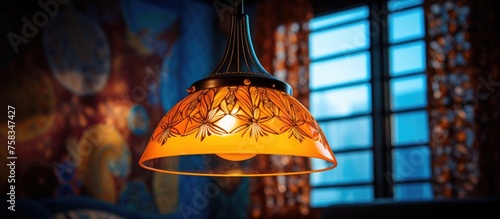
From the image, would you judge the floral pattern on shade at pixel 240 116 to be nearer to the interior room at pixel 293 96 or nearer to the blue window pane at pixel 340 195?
the interior room at pixel 293 96

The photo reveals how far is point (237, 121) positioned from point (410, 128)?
10.6 feet

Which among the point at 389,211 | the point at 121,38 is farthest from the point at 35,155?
the point at 389,211

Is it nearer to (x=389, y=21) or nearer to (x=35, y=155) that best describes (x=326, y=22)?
(x=389, y=21)

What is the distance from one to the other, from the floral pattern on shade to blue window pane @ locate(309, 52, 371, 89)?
324 cm

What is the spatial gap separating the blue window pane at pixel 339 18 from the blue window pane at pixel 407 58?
1.25 ft

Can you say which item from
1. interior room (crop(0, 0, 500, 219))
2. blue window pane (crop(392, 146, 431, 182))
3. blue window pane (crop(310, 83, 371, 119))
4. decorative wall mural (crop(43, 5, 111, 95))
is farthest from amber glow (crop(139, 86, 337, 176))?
blue window pane (crop(310, 83, 371, 119))

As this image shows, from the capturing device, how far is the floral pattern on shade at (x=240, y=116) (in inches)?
61.7

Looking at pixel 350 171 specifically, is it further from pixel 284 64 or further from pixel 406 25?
pixel 406 25

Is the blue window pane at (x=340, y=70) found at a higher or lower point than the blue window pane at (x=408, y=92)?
higher

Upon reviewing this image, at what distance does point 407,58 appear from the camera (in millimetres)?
4660

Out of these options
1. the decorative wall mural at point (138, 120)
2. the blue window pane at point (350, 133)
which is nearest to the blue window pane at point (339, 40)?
the blue window pane at point (350, 133)

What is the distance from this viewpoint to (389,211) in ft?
10.4

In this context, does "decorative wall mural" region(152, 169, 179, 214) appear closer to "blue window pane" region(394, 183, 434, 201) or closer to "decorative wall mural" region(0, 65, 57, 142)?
"decorative wall mural" region(0, 65, 57, 142)

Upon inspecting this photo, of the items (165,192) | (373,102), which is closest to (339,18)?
(373,102)
